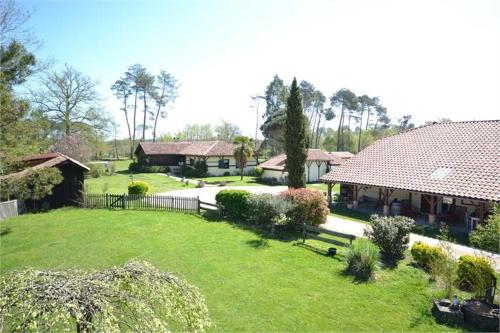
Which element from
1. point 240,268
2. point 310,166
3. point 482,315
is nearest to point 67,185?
point 240,268

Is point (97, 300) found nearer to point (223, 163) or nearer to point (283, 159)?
point (283, 159)

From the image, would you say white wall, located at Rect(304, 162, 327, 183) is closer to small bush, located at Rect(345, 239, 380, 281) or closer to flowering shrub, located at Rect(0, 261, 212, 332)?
Answer: small bush, located at Rect(345, 239, 380, 281)

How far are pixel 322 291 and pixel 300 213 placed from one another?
6275 mm

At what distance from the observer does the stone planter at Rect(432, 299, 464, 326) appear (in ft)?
25.3

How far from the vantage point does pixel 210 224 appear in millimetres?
17125

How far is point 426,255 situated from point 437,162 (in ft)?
32.4

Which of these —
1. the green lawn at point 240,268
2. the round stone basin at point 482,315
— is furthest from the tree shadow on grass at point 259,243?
the round stone basin at point 482,315

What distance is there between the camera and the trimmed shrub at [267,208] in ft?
50.0

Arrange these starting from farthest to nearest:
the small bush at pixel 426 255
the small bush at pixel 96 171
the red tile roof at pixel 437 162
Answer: the small bush at pixel 96 171
the red tile roof at pixel 437 162
the small bush at pixel 426 255

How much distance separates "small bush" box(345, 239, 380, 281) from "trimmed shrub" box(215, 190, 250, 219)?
7671 millimetres

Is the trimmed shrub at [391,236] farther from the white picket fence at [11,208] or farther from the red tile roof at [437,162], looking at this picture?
the white picket fence at [11,208]

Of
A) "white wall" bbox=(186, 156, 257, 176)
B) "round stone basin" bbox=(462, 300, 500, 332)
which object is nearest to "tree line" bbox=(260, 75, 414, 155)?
"white wall" bbox=(186, 156, 257, 176)

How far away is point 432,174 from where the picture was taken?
58.1 ft

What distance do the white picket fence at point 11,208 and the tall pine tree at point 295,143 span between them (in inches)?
686
